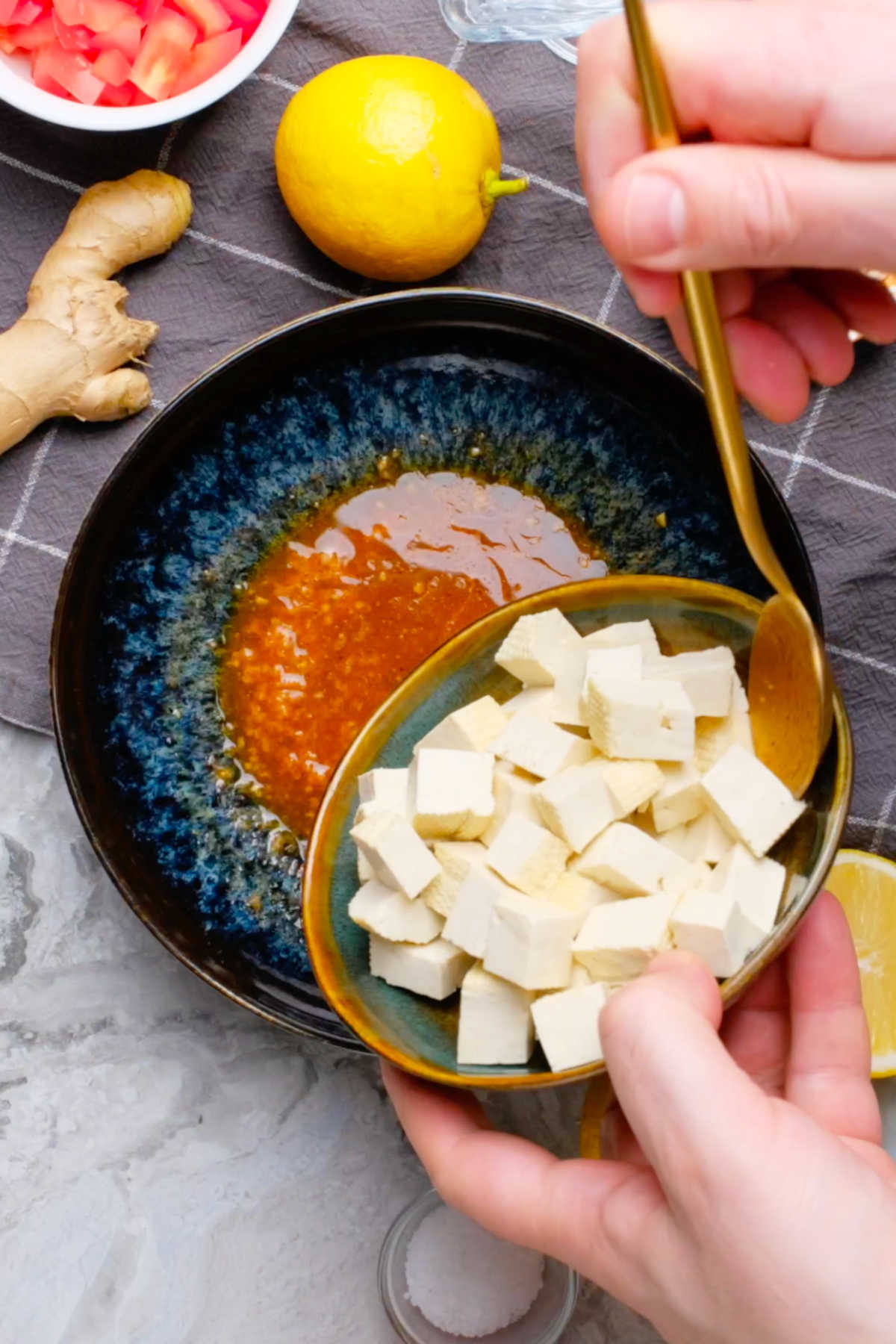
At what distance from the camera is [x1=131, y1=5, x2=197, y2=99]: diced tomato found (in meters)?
1.12

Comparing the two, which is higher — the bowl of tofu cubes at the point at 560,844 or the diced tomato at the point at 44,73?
the diced tomato at the point at 44,73

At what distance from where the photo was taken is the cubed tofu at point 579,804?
0.95 meters

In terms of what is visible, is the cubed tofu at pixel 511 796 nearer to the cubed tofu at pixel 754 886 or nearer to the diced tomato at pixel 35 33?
the cubed tofu at pixel 754 886

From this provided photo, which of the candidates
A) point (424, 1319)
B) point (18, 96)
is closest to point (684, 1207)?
point (424, 1319)

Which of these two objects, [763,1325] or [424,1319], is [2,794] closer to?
[424,1319]

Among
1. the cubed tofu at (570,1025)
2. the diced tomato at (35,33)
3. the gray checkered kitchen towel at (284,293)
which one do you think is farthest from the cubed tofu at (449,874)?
the diced tomato at (35,33)

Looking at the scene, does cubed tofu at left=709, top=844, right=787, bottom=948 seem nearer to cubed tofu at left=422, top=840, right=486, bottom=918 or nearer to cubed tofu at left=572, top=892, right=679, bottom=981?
cubed tofu at left=572, top=892, right=679, bottom=981

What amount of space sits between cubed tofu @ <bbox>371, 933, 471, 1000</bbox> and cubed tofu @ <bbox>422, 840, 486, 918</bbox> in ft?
0.10

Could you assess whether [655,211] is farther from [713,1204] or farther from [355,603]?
[713,1204]

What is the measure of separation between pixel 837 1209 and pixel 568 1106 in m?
0.50

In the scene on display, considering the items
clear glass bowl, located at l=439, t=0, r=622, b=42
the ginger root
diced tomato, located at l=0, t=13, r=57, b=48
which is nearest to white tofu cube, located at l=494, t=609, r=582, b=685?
the ginger root

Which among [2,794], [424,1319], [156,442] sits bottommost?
[424,1319]

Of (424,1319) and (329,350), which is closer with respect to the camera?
(329,350)

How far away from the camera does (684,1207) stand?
2.61ft
